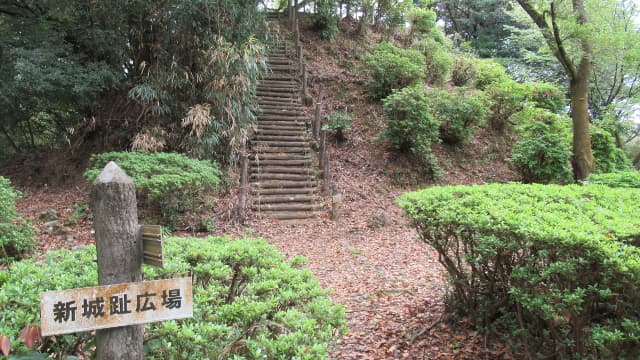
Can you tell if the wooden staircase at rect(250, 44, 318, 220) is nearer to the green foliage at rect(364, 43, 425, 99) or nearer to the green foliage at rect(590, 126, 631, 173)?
the green foliage at rect(364, 43, 425, 99)

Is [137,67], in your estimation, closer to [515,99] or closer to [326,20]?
[326,20]

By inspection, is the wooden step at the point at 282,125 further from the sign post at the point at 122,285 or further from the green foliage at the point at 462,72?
the sign post at the point at 122,285

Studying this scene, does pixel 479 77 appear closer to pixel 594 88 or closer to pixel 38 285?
pixel 594 88

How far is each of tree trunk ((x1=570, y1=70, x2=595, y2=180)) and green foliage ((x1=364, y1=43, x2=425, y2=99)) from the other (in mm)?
4007

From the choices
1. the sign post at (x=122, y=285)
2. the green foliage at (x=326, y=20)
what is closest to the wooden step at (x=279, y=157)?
the green foliage at (x=326, y=20)

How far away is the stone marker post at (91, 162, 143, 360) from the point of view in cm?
180

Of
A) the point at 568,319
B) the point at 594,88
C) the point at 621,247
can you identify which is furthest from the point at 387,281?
the point at 594,88

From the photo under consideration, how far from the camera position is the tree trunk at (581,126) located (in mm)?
9656

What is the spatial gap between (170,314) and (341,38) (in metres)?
16.3

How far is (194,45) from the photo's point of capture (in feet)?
28.6

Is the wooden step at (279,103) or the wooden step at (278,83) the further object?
the wooden step at (278,83)

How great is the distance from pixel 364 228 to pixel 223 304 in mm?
6001

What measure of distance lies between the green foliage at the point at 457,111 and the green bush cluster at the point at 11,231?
9.06 meters

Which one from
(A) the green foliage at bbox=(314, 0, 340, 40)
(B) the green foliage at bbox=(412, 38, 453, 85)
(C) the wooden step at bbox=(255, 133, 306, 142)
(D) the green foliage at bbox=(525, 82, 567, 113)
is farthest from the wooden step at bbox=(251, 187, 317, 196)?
(A) the green foliage at bbox=(314, 0, 340, 40)
